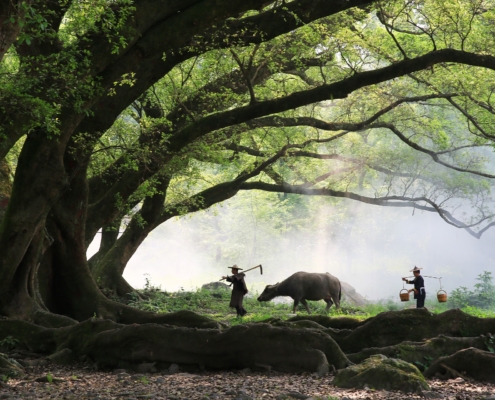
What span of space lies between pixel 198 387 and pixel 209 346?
1561mm

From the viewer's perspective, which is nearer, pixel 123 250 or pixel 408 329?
pixel 408 329

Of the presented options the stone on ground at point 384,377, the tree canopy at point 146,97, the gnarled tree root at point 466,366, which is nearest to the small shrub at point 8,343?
the tree canopy at point 146,97

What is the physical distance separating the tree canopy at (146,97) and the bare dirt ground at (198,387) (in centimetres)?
304

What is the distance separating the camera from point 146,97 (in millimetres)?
18719

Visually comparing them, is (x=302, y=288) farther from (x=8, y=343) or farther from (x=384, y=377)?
(x=384, y=377)

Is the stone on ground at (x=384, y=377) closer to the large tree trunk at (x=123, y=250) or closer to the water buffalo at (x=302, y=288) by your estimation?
the large tree trunk at (x=123, y=250)

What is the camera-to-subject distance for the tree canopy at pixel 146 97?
28.7 ft

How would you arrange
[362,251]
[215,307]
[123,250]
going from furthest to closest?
[362,251], [215,307], [123,250]

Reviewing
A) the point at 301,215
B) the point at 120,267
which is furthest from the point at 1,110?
the point at 301,215

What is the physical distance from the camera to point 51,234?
1320 centimetres

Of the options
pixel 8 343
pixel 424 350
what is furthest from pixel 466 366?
pixel 8 343

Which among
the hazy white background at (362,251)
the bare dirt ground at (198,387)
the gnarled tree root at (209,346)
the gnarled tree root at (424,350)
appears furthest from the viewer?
the hazy white background at (362,251)

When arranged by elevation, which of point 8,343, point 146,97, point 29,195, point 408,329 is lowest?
point 8,343

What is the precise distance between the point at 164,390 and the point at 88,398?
1011 mm
